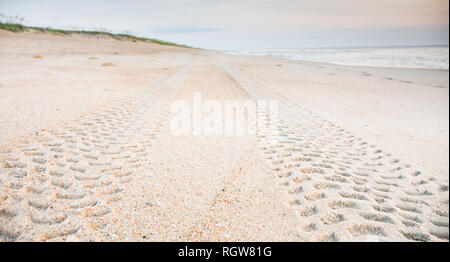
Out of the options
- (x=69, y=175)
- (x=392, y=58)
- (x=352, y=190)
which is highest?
(x=392, y=58)

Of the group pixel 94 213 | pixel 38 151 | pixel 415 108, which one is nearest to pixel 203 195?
pixel 94 213

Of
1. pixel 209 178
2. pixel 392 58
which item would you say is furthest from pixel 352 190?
pixel 392 58

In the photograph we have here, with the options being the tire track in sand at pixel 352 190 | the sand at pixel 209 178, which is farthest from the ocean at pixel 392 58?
the tire track in sand at pixel 352 190

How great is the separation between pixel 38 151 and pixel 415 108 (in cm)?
940

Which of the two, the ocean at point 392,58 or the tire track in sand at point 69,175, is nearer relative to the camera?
the tire track in sand at point 69,175

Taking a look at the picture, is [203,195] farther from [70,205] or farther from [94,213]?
[70,205]

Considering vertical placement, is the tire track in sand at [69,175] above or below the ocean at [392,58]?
below

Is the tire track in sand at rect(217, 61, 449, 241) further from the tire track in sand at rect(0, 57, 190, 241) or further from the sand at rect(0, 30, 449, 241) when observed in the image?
the tire track in sand at rect(0, 57, 190, 241)

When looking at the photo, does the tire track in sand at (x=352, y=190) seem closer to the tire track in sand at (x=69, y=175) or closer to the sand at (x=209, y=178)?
the sand at (x=209, y=178)

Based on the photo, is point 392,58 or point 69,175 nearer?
point 69,175

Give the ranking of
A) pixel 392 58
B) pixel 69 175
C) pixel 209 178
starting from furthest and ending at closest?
pixel 392 58
pixel 209 178
pixel 69 175

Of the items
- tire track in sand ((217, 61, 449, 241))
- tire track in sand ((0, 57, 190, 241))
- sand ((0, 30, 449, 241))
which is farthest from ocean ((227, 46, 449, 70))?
tire track in sand ((0, 57, 190, 241))

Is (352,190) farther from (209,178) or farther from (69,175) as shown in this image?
(69,175)

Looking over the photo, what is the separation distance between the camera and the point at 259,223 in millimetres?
2270
